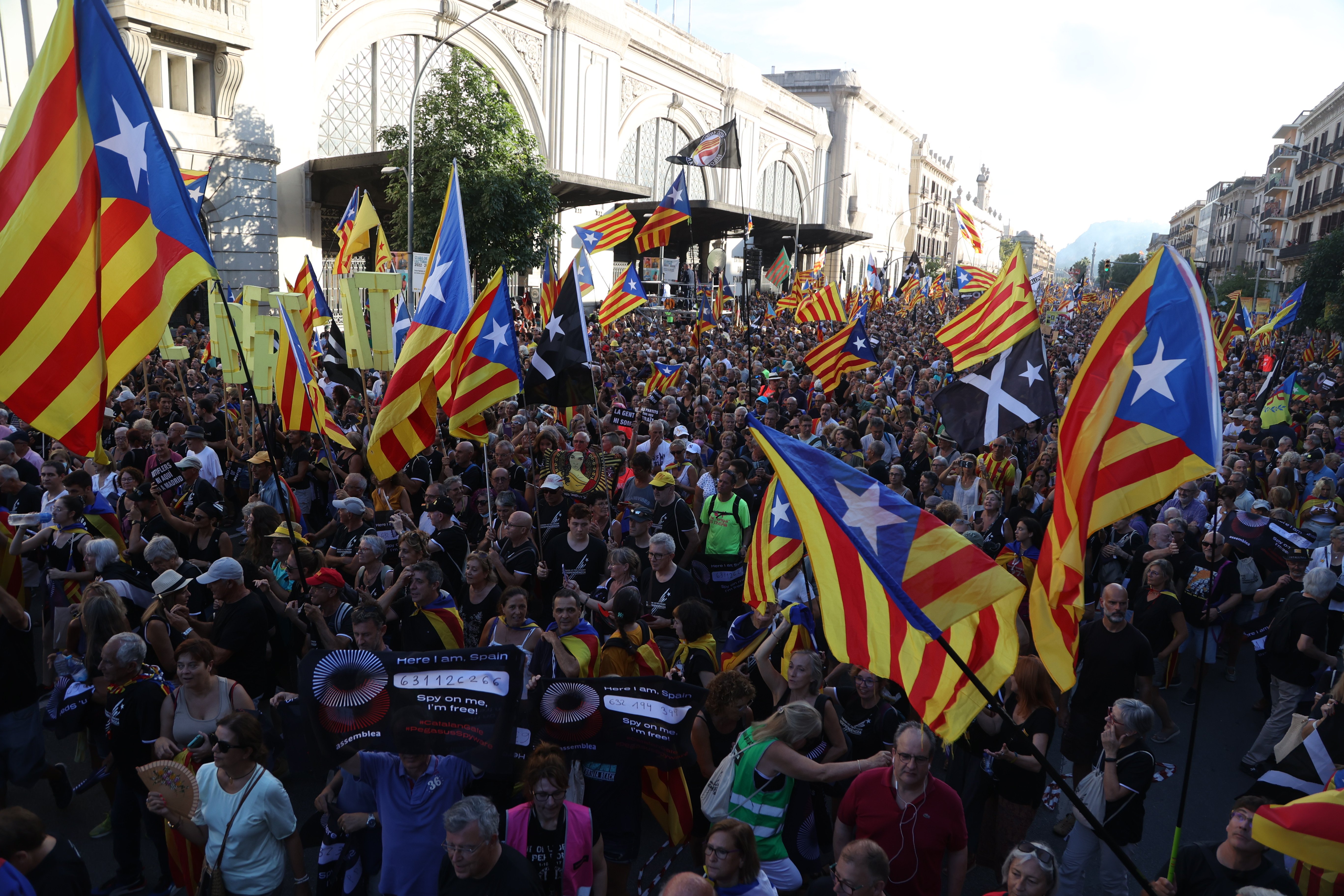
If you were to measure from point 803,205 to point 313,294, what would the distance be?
5090cm

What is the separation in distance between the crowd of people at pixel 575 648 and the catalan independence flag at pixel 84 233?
442 millimetres

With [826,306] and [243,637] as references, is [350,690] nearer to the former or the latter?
[243,637]

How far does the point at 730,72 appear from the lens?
4628cm

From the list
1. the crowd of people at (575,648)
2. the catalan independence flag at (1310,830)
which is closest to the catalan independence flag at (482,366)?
the crowd of people at (575,648)

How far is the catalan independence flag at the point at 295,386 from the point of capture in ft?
24.3

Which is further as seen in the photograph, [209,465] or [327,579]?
[209,465]

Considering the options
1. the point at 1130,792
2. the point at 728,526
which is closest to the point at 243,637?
the point at 728,526

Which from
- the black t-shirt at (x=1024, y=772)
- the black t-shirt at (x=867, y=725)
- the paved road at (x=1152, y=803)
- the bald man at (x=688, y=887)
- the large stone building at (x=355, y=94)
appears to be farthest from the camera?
the large stone building at (x=355, y=94)

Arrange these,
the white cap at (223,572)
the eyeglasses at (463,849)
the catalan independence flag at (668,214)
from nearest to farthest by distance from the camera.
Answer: the eyeglasses at (463,849) → the white cap at (223,572) → the catalan independence flag at (668,214)

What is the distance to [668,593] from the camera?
5.71 meters

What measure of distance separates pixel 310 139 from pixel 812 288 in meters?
15.1

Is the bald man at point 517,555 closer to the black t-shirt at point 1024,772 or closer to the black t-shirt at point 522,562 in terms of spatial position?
the black t-shirt at point 522,562

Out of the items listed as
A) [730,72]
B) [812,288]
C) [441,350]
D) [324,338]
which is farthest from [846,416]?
[730,72]

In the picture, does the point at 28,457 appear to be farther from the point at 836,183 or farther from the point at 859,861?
the point at 836,183
